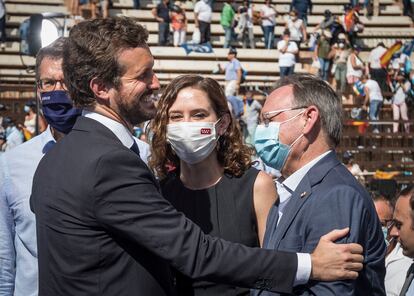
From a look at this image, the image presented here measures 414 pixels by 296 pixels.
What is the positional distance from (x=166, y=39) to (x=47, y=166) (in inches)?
924

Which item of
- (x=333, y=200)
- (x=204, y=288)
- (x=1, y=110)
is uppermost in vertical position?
(x=333, y=200)

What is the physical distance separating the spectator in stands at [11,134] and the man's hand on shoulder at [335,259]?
1283cm

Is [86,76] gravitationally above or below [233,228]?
above

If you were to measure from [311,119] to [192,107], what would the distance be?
2.66 ft

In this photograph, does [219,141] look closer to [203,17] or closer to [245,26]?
[203,17]

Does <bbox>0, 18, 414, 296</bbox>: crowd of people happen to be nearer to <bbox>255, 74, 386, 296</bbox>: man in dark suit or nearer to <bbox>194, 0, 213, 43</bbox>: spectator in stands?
<bbox>255, 74, 386, 296</bbox>: man in dark suit

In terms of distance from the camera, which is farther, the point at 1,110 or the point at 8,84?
the point at 8,84

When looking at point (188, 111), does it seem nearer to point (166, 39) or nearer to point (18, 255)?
point (18, 255)

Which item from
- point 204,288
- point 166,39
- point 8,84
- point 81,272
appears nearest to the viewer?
point 81,272

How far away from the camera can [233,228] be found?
3631mm

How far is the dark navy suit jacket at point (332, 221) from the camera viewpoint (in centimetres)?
281

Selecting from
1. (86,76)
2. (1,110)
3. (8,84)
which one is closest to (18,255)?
(86,76)

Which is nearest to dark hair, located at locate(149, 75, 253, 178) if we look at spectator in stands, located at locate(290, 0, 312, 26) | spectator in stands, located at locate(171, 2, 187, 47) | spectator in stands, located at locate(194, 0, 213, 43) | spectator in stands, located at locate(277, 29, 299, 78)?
spectator in stands, located at locate(277, 29, 299, 78)

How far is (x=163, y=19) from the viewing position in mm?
25422
